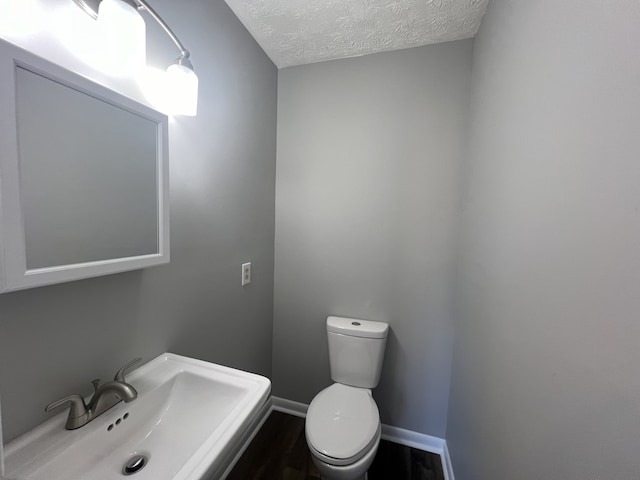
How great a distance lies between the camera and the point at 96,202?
26.8 inches

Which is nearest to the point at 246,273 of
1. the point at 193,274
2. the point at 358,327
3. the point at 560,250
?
the point at 193,274

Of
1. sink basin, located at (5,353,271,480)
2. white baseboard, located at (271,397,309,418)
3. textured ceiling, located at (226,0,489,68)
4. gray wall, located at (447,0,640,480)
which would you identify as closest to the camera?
gray wall, located at (447,0,640,480)

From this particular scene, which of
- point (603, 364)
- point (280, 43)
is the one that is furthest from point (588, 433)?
point (280, 43)

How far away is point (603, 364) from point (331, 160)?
4.76 ft

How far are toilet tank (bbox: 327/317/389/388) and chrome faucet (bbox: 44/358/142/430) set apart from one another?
1046mm

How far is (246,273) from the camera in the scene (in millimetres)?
1426

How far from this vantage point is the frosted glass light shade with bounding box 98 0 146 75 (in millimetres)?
634

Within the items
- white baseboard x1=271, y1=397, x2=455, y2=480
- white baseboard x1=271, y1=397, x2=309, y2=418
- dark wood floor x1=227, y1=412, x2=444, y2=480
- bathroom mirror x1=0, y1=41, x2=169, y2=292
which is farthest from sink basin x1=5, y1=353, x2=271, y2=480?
white baseboard x1=271, y1=397, x2=455, y2=480

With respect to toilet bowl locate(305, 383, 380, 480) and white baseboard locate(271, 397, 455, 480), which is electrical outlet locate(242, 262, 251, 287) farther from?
white baseboard locate(271, 397, 455, 480)

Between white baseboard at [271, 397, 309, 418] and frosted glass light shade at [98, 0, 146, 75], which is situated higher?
frosted glass light shade at [98, 0, 146, 75]

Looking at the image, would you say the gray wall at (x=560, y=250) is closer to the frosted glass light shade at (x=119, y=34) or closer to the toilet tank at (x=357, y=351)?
the toilet tank at (x=357, y=351)

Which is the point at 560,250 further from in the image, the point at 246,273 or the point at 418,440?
the point at 418,440

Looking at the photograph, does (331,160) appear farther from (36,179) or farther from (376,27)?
(36,179)

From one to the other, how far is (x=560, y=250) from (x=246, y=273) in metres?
1.35
